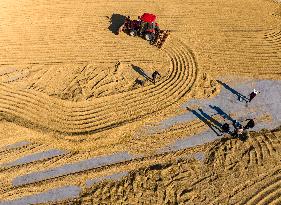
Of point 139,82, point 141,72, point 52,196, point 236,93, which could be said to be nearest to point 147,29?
point 141,72

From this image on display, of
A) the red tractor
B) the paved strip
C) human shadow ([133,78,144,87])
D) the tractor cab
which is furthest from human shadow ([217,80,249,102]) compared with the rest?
the paved strip

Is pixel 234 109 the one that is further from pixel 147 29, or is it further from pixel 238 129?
pixel 147 29

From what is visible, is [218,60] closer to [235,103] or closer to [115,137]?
[235,103]

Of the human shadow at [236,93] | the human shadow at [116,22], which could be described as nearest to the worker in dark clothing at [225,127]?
the human shadow at [236,93]

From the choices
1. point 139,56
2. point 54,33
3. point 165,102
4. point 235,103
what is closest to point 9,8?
point 54,33

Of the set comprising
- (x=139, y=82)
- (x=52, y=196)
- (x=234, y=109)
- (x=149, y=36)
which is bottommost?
(x=52, y=196)

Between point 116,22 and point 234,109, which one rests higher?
point 116,22
